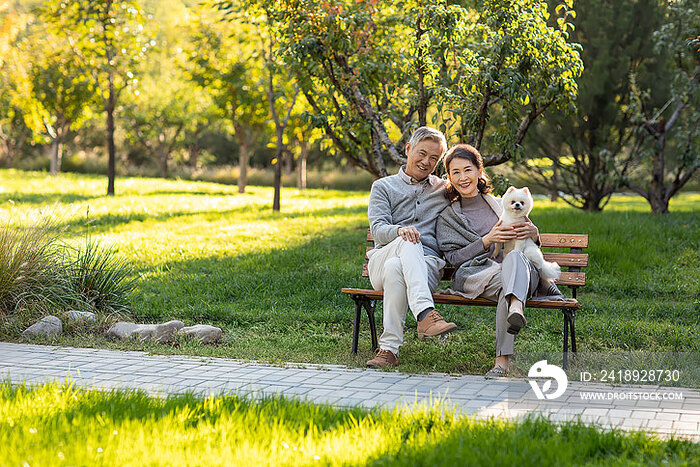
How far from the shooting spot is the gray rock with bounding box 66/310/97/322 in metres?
6.63

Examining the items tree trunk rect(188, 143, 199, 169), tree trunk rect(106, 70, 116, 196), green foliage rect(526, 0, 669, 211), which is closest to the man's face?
green foliage rect(526, 0, 669, 211)

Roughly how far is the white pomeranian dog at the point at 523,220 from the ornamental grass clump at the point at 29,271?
13.4ft

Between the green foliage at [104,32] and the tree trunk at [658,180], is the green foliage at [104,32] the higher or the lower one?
the higher one

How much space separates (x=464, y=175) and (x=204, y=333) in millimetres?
Answer: 2571

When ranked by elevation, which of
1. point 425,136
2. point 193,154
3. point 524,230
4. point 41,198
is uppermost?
point 193,154

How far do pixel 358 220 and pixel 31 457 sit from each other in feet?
38.5

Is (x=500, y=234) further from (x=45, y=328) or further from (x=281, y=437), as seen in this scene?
(x=45, y=328)

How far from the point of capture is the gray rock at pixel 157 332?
249 inches

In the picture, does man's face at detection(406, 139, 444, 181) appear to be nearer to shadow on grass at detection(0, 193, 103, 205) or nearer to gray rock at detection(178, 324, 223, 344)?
gray rock at detection(178, 324, 223, 344)

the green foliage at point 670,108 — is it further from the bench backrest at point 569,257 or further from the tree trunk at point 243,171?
the tree trunk at point 243,171

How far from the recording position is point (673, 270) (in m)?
9.10

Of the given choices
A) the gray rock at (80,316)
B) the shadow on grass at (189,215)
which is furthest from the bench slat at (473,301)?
the shadow on grass at (189,215)

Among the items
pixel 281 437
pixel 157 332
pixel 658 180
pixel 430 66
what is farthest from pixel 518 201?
pixel 658 180

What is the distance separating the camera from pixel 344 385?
466 centimetres
